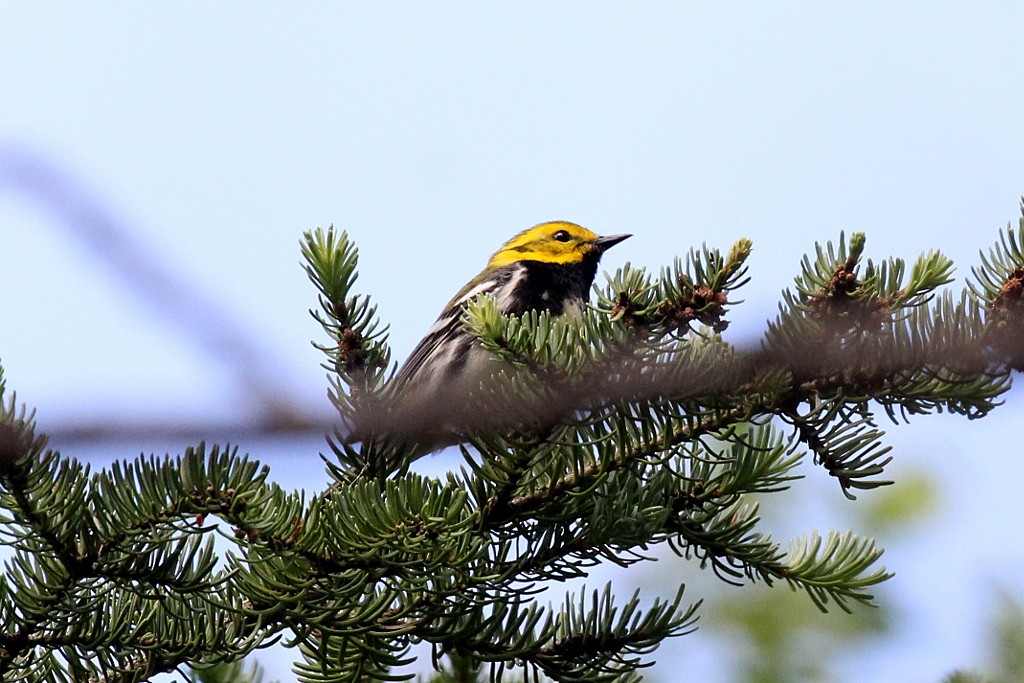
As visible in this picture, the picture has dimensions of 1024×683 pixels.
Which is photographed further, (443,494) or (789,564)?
(789,564)

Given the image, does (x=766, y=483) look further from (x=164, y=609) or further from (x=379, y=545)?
(x=164, y=609)

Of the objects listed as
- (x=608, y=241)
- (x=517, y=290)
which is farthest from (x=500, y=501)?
(x=608, y=241)

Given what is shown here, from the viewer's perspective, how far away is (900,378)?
62.2 inches

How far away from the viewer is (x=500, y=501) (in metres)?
1.89

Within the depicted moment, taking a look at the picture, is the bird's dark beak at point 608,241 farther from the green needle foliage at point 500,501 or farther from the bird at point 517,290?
the green needle foliage at point 500,501

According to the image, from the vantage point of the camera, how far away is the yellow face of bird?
525 cm

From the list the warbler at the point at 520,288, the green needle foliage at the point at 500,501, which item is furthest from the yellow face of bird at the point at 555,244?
the green needle foliage at the point at 500,501

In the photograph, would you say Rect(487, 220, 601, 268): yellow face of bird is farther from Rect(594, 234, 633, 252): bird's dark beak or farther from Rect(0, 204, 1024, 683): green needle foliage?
Rect(0, 204, 1024, 683): green needle foliage

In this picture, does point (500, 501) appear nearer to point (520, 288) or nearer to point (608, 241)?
point (520, 288)

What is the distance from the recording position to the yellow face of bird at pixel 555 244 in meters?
5.25

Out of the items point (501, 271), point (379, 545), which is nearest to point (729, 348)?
point (379, 545)

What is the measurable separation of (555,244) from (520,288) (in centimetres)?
112

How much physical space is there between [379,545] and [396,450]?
0.25 meters

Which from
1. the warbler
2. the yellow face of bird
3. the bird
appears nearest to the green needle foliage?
the bird
